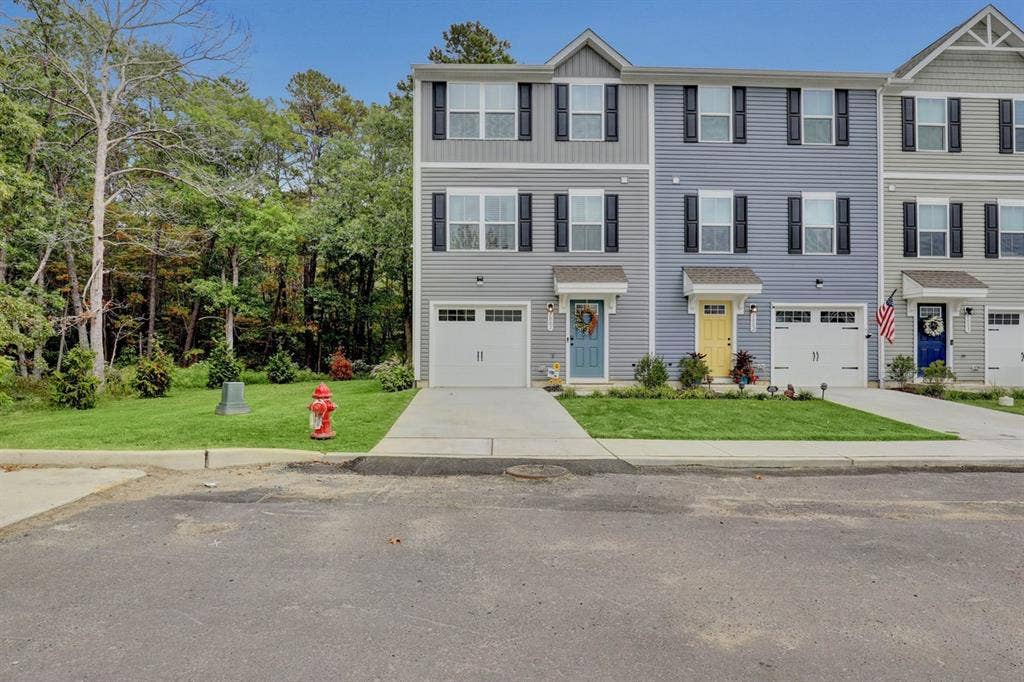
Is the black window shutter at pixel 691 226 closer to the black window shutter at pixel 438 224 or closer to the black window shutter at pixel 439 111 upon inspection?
the black window shutter at pixel 438 224

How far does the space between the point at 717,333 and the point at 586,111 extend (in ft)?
24.4

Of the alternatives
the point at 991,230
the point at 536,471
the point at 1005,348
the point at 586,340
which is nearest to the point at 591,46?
the point at 586,340

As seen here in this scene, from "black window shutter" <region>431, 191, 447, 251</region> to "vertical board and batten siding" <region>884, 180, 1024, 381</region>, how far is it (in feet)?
42.4

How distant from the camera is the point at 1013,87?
1667 centimetres

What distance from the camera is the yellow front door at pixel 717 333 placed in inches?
637

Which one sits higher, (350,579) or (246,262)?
(246,262)

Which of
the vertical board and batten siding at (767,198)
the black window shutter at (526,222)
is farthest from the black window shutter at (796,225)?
the black window shutter at (526,222)

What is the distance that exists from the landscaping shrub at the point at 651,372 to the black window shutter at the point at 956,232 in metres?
9.38

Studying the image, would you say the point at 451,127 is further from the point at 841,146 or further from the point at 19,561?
the point at 19,561

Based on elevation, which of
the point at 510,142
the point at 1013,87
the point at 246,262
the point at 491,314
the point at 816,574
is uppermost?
the point at 1013,87

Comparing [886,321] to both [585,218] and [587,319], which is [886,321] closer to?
[587,319]

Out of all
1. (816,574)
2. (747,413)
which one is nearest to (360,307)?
(747,413)

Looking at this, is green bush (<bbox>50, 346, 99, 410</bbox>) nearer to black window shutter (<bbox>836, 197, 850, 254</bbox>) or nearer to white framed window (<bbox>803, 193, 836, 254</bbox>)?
white framed window (<bbox>803, 193, 836, 254</bbox>)

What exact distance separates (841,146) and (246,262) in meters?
21.8
